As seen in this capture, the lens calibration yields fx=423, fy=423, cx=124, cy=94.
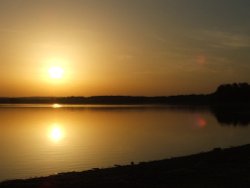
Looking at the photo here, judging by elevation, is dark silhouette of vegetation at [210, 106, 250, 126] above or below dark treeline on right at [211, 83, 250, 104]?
below

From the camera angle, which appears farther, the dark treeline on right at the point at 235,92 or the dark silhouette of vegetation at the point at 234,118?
the dark treeline on right at the point at 235,92

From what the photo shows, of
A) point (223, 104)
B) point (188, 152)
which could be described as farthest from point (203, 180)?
point (223, 104)

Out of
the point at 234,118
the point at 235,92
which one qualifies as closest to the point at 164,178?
the point at 234,118

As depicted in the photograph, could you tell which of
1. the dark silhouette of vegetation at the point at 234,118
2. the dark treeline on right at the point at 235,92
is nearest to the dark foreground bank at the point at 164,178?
the dark silhouette of vegetation at the point at 234,118

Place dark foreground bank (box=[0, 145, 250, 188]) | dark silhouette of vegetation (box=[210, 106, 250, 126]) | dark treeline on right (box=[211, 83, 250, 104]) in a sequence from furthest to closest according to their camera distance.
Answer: dark treeline on right (box=[211, 83, 250, 104])
dark silhouette of vegetation (box=[210, 106, 250, 126])
dark foreground bank (box=[0, 145, 250, 188])

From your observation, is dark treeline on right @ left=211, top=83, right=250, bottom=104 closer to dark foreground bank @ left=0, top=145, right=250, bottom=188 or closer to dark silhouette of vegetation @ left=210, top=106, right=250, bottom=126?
dark silhouette of vegetation @ left=210, top=106, right=250, bottom=126

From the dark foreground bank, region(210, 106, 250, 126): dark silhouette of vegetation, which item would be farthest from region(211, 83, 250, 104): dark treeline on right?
the dark foreground bank

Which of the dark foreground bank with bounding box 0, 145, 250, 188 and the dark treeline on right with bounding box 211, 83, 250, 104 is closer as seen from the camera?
the dark foreground bank with bounding box 0, 145, 250, 188

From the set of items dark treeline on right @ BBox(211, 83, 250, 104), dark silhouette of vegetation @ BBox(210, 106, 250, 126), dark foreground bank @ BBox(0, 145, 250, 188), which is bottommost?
dark foreground bank @ BBox(0, 145, 250, 188)

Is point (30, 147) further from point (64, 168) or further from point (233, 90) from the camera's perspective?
point (233, 90)

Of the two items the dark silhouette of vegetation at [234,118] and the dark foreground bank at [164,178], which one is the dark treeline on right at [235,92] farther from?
the dark foreground bank at [164,178]

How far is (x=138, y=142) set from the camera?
1553 inches

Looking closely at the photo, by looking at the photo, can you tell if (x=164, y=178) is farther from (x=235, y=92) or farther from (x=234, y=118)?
(x=235, y=92)

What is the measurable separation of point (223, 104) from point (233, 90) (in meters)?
20.6
